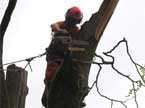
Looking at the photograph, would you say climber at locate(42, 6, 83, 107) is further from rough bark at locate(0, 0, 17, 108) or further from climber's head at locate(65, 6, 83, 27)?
rough bark at locate(0, 0, 17, 108)

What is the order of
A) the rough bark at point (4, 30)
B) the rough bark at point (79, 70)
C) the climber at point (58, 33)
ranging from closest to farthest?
the rough bark at point (79, 70) → the climber at point (58, 33) → the rough bark at point (4, 30)

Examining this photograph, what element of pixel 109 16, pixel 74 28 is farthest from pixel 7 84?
pixel 109 16

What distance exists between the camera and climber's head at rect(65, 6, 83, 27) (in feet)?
18.1

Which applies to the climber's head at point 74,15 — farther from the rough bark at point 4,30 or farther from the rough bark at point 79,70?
the rough bark at point 4,30

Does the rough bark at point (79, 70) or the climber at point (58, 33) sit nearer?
the rough bark at point (79, 70)

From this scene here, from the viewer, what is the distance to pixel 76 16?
552 centimetres

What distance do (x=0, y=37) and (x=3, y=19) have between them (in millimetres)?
203

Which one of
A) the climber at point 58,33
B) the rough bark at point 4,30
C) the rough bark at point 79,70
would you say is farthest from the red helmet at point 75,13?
the rough bark at point 4,30

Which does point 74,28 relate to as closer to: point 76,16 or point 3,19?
point 76,16

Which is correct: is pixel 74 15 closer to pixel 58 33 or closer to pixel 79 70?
pixel 58 33

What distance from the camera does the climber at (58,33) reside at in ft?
17.0

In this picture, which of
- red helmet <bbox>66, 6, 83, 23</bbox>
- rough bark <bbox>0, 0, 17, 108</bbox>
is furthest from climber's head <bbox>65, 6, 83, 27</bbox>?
rough bark <bbox>0, 0, 17, 108</bbox>

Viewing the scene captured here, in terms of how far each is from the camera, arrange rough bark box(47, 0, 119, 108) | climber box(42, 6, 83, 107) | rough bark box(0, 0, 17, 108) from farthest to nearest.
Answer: rough bark box(0, 0, 17, 108) < climber box(42, 6, 83, 107) < rough bark box(47, 0, 119, 108)

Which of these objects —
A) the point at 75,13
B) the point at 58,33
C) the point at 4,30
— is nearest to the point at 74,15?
the point at 75,13
